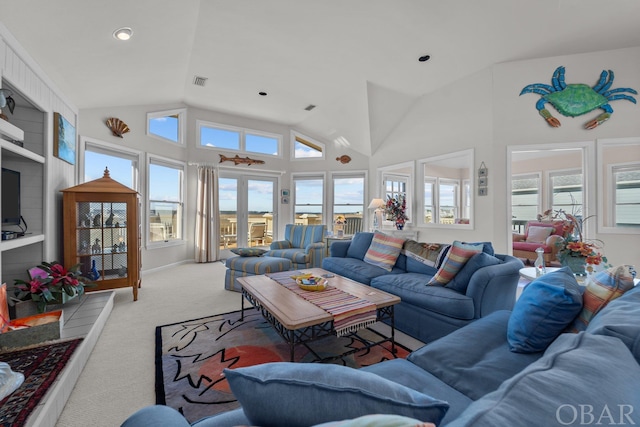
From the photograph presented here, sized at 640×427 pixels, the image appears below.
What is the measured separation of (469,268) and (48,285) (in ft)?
12.3

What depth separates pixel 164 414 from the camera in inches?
32.2

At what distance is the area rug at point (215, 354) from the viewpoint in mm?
1659

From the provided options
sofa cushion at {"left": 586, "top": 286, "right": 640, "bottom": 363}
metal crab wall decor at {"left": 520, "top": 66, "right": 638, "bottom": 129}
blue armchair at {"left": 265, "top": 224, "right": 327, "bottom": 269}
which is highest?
metal crab wall decor at {"left": 520, "top": 66, "right": 638, "bottom": 129}

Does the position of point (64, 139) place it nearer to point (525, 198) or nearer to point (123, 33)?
point (123, 33)

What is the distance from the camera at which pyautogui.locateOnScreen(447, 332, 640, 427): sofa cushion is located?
0.46m

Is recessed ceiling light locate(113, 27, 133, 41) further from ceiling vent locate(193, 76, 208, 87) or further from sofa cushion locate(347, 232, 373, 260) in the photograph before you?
sofa cushion locate(347, 232, 373, 260)

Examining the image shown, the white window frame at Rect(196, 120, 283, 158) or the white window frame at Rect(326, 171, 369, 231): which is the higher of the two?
the white window frame at Rect(196, 120, 283, 158)

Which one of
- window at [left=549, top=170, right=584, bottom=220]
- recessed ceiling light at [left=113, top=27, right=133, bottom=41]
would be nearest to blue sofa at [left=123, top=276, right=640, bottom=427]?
recessed ceiling light at [left=113, top=27, right=133, bottom=41]

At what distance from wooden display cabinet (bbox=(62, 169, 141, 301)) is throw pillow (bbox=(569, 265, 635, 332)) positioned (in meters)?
4.03

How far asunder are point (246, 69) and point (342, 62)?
1453 millimetres

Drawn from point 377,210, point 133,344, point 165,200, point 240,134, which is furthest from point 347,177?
point 133,344

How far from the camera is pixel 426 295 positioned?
2367mm

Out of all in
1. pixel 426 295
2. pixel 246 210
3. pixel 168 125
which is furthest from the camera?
pixel 246 210

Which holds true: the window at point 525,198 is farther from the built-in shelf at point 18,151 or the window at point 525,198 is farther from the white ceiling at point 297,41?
the built-in shelf at point 18,151
